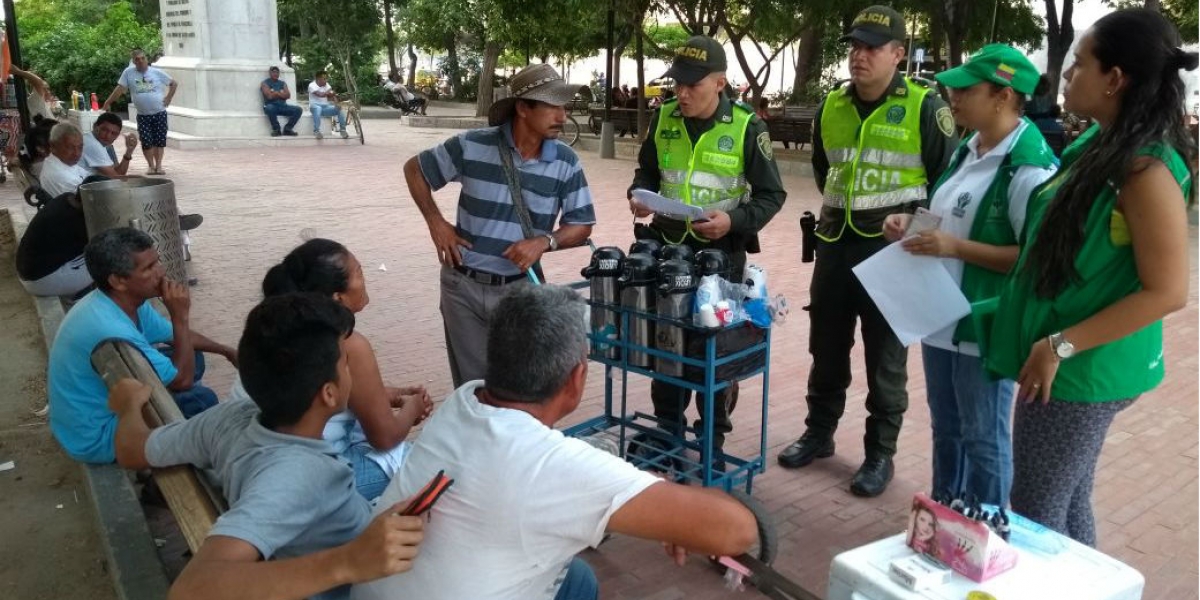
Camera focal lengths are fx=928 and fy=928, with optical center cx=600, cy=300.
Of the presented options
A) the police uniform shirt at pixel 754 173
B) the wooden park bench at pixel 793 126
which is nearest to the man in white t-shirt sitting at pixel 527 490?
the police uniform shirt at pixel 754 173

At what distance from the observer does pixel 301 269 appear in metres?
2.97

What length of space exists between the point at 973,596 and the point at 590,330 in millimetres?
2007

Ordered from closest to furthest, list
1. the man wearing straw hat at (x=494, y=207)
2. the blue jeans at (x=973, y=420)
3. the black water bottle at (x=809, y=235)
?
1. the blue jeans at (x=973, y=420)
2. the man wearing straw hat at (x=494, y=207)
3. the black water bottle at (x=809, y=235)

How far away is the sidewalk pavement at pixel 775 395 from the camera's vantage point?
3.45 m

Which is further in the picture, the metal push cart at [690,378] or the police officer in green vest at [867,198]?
the police officer in green vest at [867,198]

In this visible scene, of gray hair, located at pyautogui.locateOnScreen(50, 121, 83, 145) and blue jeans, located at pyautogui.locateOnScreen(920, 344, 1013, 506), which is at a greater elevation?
gray hair, located at pyautogui.locateOnScreen(50, 121, 83, 145)

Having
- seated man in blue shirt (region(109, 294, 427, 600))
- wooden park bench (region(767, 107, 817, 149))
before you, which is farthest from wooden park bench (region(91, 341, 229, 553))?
wooden park bench (region(767, 107, 817, 149))

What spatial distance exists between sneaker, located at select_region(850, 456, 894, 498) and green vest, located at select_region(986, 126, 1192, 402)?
1.51 m

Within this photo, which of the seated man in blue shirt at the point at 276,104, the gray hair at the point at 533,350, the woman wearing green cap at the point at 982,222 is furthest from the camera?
the seated man in blue shirt at the point at 276,104

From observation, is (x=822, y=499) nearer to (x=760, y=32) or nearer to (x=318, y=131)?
(x=318, y=131)

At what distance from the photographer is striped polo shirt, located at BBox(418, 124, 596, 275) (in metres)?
3.62

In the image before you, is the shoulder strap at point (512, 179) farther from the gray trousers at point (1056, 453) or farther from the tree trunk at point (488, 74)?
the tree trunk at point (488, 74)

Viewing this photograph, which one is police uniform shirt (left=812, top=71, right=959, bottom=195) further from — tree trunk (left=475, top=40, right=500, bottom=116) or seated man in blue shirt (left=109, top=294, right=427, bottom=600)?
tree trunk (left=475, top=40, right=500, bottom=116)

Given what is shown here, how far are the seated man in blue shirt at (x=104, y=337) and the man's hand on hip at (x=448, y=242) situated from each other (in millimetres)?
857
